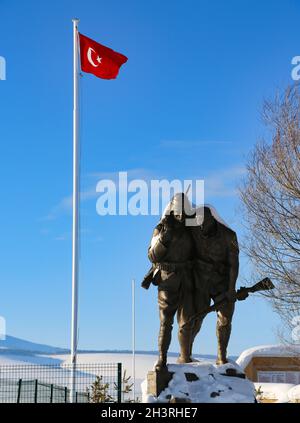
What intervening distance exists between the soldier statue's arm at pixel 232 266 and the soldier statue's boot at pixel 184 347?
0.86m

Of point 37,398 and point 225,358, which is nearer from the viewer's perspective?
point 225,358

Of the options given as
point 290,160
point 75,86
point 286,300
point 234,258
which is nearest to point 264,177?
point 290,160

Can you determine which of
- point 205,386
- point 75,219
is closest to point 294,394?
point 75,219

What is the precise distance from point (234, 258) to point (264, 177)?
7049 millimetres

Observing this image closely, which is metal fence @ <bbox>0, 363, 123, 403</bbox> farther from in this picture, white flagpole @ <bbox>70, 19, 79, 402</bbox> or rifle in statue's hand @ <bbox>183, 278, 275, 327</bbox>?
rifle in statue's hand @ <bbox>183, 278, 275, 327</bbox>

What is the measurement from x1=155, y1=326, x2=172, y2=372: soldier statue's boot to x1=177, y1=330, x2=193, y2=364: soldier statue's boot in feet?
1.40

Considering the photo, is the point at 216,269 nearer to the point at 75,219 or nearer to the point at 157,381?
the point at 157,381

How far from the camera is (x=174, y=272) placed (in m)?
9.66

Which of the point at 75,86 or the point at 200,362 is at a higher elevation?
the point at 75,86

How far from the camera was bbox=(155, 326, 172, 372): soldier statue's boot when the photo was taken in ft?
30.4

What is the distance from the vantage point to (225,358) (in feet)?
32.2
